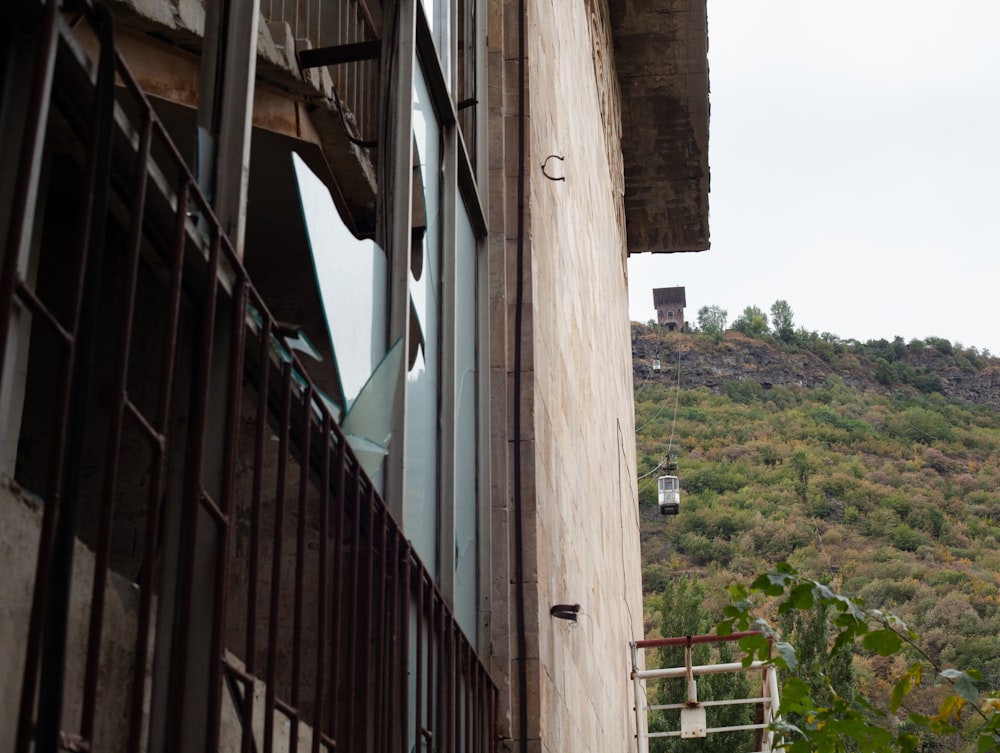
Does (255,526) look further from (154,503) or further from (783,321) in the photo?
(783,321)

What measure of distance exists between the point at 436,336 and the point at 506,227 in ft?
4.61

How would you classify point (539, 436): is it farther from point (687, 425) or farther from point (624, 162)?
point (687, 425)

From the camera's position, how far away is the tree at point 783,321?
299ft

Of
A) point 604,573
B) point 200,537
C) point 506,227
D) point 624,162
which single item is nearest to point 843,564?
point 624,162

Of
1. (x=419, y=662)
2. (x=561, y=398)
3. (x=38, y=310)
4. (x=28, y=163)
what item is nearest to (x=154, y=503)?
(x=38, y=310)

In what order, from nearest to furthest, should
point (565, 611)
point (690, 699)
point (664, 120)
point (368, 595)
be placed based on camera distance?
point (368, 595)
point (565, 611)
point (690, 699)
point (664, 120)

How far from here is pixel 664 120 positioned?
49.4 feet

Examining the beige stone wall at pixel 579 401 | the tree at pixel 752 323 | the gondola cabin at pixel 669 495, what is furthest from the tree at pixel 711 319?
the beige stone wall at pixel 579 401

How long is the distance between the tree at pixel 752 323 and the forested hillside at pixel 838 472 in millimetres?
2889

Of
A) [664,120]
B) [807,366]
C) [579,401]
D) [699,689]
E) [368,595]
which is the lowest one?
[368,595]

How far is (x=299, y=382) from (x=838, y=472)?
64.1 m

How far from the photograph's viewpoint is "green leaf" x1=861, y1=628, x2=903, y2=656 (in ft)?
11.6

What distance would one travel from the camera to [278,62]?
162 inches

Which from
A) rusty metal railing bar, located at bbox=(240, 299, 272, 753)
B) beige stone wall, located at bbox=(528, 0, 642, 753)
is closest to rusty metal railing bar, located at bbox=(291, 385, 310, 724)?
rusty metal railing bar, located at bbox=(240, 299, 272, 753)
